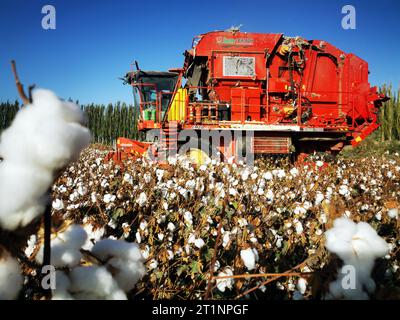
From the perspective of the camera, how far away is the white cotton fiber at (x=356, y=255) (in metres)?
0.76

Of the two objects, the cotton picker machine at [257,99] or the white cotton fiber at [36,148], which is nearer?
the white cotton fiber at [36,148]

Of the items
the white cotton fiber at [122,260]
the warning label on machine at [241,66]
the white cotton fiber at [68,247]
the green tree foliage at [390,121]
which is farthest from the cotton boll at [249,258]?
the green tree foliage at [390,121]

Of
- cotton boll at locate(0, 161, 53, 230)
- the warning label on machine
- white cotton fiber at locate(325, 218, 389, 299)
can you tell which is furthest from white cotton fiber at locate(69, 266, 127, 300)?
the warning label on machine

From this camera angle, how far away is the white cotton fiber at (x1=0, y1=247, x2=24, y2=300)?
623 mm

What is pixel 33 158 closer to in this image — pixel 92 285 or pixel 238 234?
pixel 92 285

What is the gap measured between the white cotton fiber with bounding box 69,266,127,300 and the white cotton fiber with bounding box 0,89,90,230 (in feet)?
0.62

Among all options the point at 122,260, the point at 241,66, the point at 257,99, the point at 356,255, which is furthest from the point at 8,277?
the point at 241,66

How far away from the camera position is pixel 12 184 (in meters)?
0.54

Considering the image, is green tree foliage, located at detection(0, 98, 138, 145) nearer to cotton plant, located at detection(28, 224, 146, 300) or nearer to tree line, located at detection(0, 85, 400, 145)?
tree line, located at detection(0, 85, 400, 145)

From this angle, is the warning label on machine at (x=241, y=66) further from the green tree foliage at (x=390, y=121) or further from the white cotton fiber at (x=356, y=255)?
the green tree foliage at (x=390, y=121)

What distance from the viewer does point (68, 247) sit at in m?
0.73

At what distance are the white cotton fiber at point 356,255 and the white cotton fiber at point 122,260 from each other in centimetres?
45

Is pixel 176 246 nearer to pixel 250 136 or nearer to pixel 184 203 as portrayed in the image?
pixel 184 203
